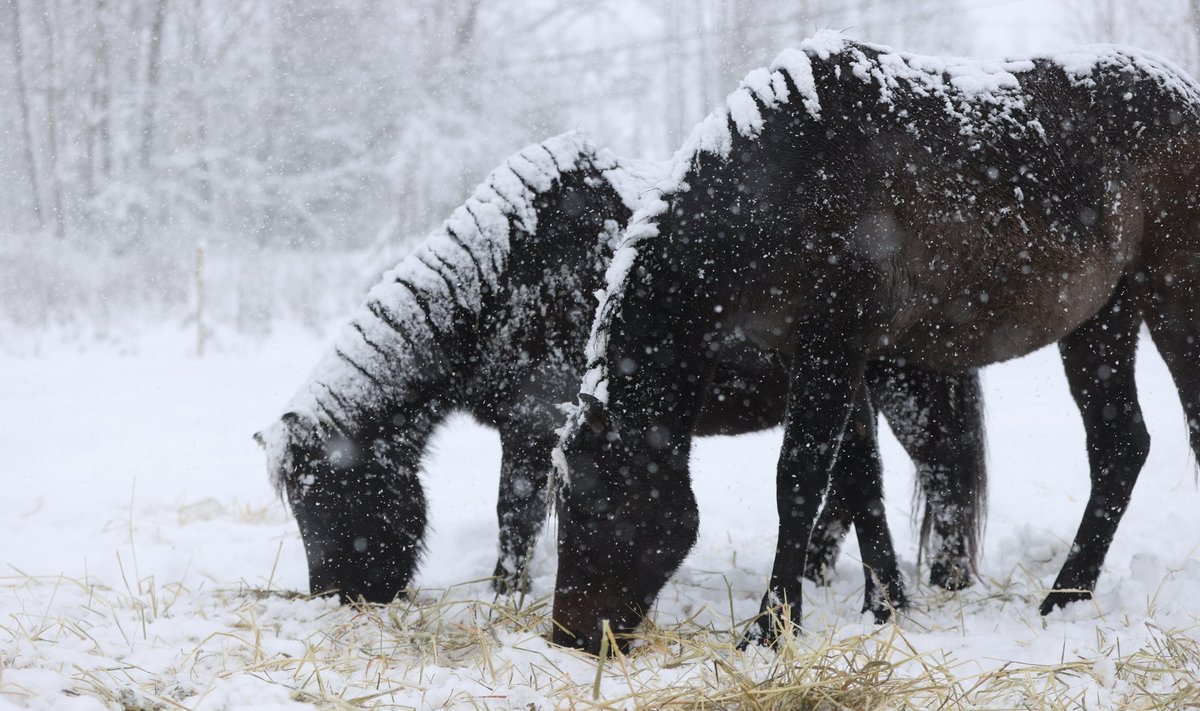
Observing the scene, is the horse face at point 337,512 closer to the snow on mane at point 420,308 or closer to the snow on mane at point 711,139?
the snow on mane at point 420,308

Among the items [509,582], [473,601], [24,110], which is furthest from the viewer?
[24,110]

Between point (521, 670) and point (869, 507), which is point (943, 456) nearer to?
point (869, 507)

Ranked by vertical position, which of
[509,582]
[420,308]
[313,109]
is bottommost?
[509,582]

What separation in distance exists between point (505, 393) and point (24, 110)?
15717 millimetres

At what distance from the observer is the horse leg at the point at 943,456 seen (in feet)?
11.8

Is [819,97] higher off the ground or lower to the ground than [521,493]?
higher

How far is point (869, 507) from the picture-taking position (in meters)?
3.15

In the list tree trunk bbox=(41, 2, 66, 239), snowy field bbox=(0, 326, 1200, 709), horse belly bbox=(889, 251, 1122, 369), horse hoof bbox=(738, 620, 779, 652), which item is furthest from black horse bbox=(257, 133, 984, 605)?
tree trunk bbox=(41, 2, 66, 239)

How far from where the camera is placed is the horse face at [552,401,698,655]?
→ 97.0 inches

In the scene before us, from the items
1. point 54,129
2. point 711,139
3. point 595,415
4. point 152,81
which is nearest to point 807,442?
point 595,415

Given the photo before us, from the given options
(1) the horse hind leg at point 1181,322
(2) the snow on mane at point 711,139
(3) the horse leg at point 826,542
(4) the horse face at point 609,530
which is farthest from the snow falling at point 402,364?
(1) the horse hind leg at point 1181,322

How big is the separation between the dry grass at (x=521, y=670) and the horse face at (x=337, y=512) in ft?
1.17

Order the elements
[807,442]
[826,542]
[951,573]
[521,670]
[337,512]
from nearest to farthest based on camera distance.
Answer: [521,670]
[807,442]
[337,512]
[951,573]
[826,542]

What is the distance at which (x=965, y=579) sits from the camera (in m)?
3.52
